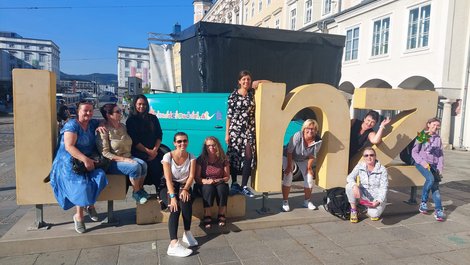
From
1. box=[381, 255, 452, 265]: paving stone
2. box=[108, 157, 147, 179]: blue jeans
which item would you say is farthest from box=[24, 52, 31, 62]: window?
box=[381, 255, 452, 265]: paving stone

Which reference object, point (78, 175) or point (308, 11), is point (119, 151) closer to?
point (78, 175)

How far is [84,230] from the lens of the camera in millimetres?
3879

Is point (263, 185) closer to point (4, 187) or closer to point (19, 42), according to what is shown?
point (4, 187)

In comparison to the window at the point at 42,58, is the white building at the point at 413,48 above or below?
below

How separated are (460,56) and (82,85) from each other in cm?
9092

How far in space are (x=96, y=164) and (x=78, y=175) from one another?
0.22 meters

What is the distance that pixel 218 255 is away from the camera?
365cm

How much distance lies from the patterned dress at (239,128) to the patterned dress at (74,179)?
1.68 metres

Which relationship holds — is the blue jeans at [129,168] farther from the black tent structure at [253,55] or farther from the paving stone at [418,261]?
the black tent structure at [253,55]

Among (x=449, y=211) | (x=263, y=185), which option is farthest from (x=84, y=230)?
(x=449, y=211)

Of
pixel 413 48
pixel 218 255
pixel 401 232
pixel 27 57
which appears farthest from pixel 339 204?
pixel 27 57

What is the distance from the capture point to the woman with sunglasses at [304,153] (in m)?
4.73

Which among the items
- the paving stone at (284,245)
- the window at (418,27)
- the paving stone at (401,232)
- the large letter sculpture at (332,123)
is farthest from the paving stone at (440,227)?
the window at (418,27)

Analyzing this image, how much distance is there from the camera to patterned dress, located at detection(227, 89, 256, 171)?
4605mm
